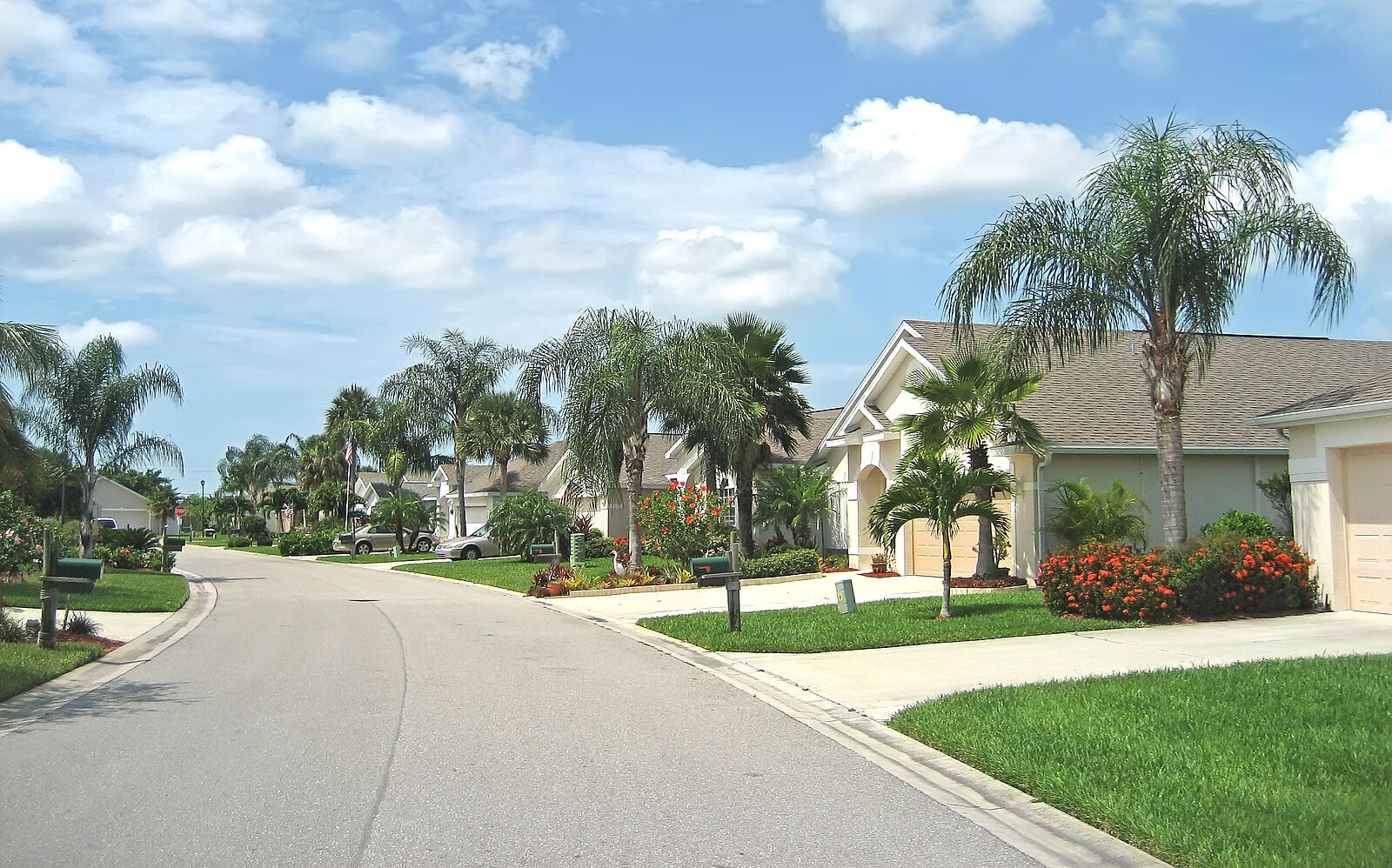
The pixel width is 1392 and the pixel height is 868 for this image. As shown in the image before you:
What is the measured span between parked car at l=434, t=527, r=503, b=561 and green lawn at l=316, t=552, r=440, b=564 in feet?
9.75

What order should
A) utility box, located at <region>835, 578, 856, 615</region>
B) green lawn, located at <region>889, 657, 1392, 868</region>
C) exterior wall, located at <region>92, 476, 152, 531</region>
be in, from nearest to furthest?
green lawn, located at <region>889, 657, 1392, 868</region> → utility box, located at <region>835, 578, 856, 615</region> → exterior wall, located at <region>92, 476, 152, 531</region>

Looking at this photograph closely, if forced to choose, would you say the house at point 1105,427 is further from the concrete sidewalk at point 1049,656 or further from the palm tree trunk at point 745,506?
the concrete sidewalk at point 1049,656

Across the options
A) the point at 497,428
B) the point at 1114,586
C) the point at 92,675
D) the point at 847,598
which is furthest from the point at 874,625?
the point at 497,428

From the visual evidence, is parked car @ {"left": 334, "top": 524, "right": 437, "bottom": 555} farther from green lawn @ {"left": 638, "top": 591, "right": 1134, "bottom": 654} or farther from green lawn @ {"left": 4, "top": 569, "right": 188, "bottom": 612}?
green lawn @ {"left": 638, "top": 591, "right": 1134, "bottom": 654}

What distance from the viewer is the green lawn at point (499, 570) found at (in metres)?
30.5

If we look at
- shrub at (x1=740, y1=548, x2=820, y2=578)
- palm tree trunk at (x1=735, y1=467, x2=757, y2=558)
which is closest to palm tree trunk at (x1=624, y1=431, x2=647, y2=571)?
shrub at (x1=740, y1=548, x2=820, y2=578)

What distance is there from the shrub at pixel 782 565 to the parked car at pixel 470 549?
16.8m

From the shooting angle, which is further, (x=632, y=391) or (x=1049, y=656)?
(x=632, y=391)

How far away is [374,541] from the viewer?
5491 cm

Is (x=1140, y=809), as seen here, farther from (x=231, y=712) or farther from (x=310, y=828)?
(x=231, y=712)

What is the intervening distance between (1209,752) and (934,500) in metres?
9.35

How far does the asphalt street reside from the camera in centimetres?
625

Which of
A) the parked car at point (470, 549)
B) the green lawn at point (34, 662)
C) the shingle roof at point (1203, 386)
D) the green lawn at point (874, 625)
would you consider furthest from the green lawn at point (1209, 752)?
the parked car at point (470, 549)

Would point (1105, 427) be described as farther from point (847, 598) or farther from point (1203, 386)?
point (847, 598)
